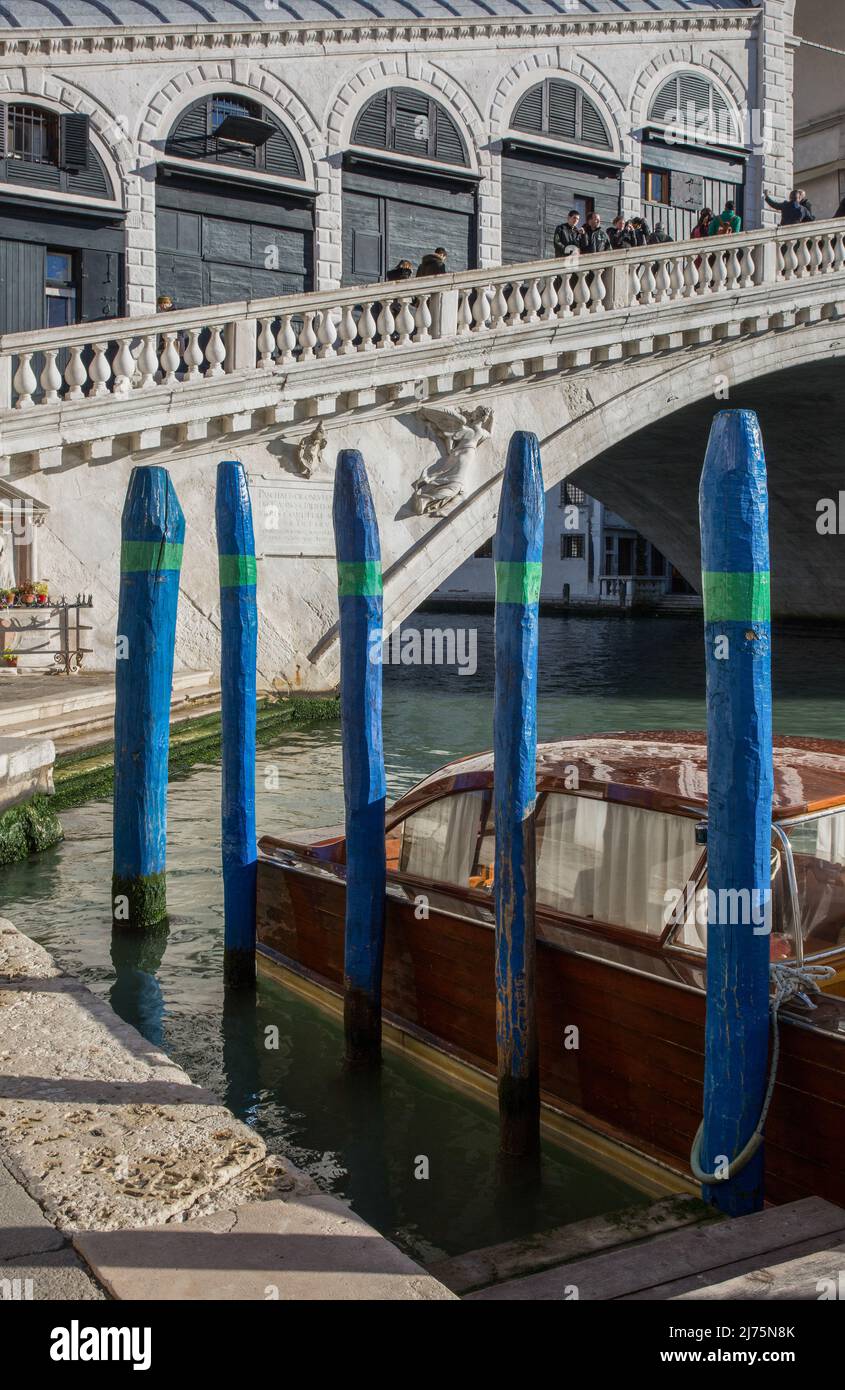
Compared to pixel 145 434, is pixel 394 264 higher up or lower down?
higher up

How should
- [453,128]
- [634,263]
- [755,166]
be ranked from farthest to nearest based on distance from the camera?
1. [755,166]
2. [453,128]
3. [634,263]

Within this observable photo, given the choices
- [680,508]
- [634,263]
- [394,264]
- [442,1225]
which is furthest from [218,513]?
[680,508]

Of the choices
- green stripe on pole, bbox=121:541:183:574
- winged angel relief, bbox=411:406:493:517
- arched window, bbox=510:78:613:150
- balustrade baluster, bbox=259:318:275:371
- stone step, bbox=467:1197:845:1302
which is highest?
arched window, bbox=510:78:613:150

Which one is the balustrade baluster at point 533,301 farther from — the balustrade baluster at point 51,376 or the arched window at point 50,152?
the balustrade baluster at point 51,376

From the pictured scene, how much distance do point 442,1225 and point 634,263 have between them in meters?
13.0

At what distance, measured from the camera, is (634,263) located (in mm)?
15023

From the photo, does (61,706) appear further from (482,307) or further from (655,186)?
(655,186)

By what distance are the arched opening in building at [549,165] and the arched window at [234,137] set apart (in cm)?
303

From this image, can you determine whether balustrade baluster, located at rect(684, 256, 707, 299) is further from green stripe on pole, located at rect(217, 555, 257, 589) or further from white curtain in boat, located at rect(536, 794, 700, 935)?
white curtain in boat, located at rect(536, 794, 700, 935)

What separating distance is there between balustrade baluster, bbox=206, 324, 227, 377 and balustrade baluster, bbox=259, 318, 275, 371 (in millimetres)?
418

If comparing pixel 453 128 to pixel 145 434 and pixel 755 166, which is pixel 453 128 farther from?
pixel 145 434

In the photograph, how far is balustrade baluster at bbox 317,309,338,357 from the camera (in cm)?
1316

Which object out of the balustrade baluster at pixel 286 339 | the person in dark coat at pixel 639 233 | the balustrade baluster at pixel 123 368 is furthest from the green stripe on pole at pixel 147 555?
the person in dark coat at pixel 639 233

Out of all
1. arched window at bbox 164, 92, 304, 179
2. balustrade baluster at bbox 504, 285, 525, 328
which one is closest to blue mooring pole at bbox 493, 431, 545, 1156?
balustrade baluster at bbox 504, 285, 525, 328
